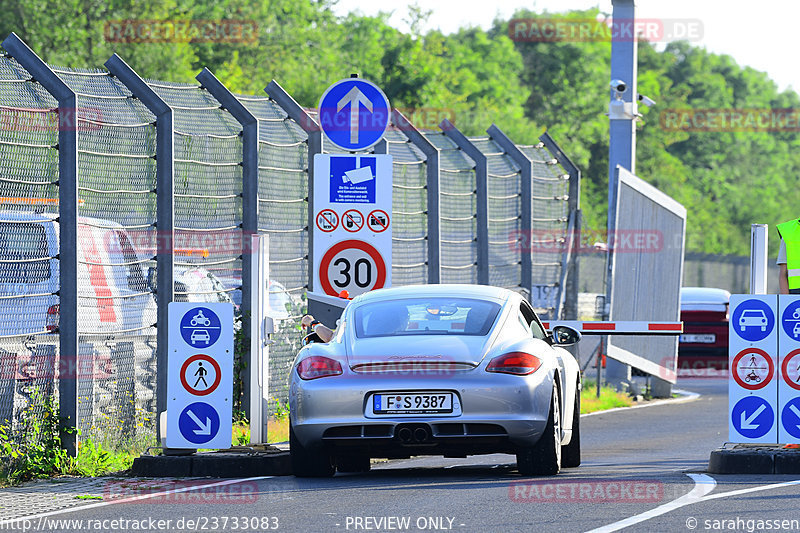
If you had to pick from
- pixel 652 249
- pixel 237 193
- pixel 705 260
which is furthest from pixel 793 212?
pixel 237 193

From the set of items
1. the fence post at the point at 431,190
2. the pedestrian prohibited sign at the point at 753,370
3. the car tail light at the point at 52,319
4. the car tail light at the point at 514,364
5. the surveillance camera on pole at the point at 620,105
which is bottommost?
the pedestrian prohibited sign at the point at 753,370

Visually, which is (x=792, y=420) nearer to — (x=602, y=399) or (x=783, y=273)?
(x=783, y=273)

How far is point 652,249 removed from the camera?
65.3ft

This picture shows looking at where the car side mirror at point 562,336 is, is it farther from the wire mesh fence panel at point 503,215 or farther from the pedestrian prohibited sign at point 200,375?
the wire mesh fence panel at point 503,215

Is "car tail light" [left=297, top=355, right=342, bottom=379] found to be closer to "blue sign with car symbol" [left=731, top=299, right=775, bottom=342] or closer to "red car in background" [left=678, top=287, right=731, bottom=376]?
"blue sign with car symbol" [left=731, top=299, right=775, bottom=342]

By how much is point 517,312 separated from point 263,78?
170 feet

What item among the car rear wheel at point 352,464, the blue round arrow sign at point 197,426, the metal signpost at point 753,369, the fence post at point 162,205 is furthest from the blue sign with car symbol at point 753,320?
the fence post at point 162,205

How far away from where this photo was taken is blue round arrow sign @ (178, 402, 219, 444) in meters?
11.0

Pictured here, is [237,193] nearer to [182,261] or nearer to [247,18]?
[182,261]

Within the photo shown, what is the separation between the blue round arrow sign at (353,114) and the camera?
13.1 metres

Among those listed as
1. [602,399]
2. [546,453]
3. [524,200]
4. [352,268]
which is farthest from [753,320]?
[524,200]

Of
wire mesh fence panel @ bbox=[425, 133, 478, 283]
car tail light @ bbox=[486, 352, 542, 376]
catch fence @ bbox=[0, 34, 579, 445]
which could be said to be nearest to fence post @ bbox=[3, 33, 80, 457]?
catch fence @ bbox=[0, 34, 579, 445]

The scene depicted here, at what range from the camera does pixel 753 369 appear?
11.1 metres

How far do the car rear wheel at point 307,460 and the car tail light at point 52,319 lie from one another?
2.09 metres
